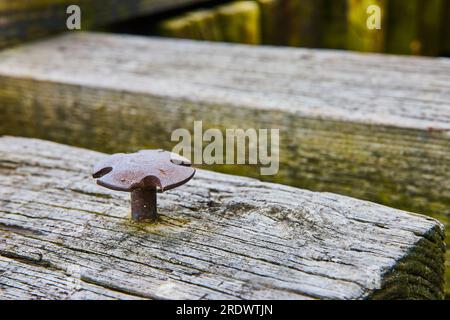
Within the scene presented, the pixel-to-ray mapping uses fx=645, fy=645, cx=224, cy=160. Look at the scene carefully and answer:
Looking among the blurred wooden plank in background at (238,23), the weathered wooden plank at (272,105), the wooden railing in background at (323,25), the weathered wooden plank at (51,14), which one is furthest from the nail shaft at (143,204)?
the blurred wooden plank in background at (238,23)

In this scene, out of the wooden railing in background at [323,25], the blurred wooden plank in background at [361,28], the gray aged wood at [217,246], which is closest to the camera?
the gray aged wood at [217,246]

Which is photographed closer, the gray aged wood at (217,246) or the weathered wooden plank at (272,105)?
the gray aged wood at (217,246)

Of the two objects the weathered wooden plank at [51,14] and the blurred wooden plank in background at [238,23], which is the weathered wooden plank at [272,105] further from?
the blurred wooden plank in background at [238,23]

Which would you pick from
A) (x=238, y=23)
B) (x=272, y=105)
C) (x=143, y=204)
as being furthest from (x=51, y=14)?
(x=143, y=204)

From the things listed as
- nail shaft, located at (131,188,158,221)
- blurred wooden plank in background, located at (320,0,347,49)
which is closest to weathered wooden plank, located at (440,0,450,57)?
blurred wooden plank in background, located at (320,0,347,49)

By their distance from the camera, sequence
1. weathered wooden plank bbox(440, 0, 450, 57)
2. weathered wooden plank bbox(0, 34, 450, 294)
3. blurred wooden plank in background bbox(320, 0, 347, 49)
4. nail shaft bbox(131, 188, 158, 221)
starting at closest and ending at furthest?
1. nail shaft bbox(131, 188, 158, 221)
2. weathered wooden plank bbox(0, 34, 450, 294)
3. blurred wooden plank in background bbox(320, 0, 347, 49)
4. weathered wooden plank bbox(440, 0, 450, 57)

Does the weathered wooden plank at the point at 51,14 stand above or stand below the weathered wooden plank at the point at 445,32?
above

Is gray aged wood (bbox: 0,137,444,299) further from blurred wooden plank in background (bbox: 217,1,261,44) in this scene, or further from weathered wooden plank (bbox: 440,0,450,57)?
weathered wooden plank (bbox: 440,0,450,57)

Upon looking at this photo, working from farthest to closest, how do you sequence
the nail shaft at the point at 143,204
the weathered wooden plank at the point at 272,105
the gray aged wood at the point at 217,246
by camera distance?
1. the weathered wooden plank at the point at 272,105
2. the nail shaft at the point at 143,204
3. the gray aged wood at the point at 217,246
